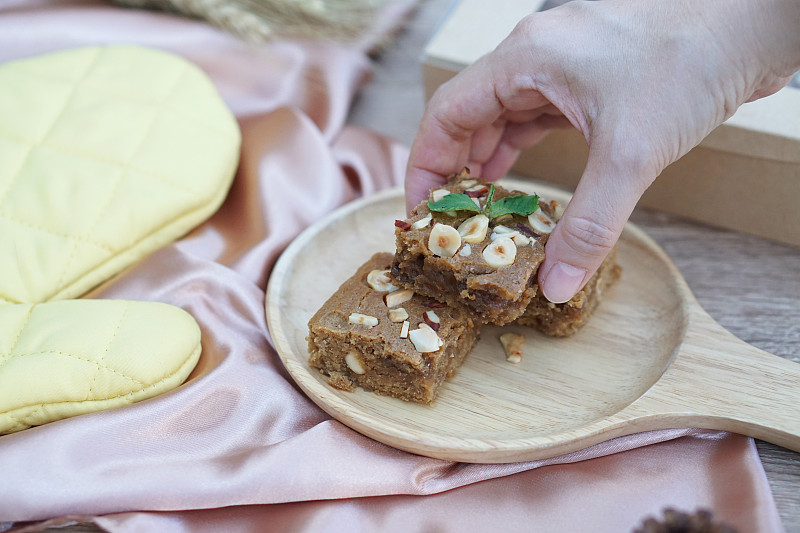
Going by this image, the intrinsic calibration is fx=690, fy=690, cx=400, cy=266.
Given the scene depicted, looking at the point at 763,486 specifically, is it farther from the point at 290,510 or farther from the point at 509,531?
the point at 290,510

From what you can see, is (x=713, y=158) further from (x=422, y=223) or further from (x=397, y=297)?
(x=397, y=297)

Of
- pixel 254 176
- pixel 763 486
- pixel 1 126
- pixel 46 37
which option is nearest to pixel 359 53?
pixel 254 176

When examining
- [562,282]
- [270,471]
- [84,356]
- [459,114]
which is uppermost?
[459,114]

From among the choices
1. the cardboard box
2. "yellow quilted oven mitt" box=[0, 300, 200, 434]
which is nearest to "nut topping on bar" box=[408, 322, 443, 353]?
"yellow quilted oven mitt" box=[0, 300, 200, 434]

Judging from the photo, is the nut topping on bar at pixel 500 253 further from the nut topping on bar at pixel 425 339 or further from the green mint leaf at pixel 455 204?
the nut topping on bar at pixel 425 339

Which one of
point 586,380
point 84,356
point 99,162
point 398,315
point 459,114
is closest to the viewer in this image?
point 84,356

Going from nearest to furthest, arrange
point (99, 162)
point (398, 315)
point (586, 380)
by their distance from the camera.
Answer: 1. point (398, 315)
2. point (586, 380)
3. point (99, 162)

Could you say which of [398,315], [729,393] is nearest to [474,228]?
[398,315]
